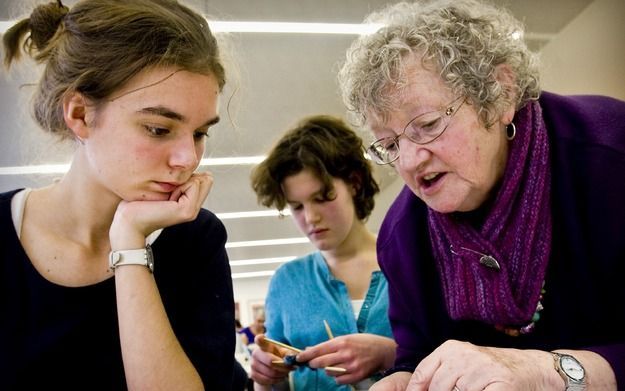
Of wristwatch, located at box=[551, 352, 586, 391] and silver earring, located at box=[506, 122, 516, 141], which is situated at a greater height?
silver earring, located at box=[506, 122, 516, 141]

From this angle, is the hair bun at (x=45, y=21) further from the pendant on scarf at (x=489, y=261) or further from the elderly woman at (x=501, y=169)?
the pendant on scarf at (x=489, y=261)

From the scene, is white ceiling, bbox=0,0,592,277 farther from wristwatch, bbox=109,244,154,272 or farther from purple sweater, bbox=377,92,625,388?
purple sweater, bbox=377,92,625,388

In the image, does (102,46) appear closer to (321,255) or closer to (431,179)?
(431,179)

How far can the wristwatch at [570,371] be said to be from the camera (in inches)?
30.6

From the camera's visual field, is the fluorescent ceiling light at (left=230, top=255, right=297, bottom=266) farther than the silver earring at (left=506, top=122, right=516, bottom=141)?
Yes

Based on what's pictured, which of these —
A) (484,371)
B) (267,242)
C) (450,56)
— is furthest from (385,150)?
(267,242)

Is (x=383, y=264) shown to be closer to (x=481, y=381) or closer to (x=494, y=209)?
(x=494, y=209)

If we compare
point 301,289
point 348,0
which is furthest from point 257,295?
point 301,289

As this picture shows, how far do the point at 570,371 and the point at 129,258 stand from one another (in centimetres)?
80

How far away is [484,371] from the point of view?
730 mm

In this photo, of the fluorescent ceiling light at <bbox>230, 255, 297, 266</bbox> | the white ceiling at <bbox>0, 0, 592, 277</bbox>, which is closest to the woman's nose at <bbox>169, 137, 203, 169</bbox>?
the white ceiling at <bbox>0, 0, 592, 277</bbox>

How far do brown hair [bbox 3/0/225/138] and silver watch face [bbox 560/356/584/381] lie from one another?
837 millimetres

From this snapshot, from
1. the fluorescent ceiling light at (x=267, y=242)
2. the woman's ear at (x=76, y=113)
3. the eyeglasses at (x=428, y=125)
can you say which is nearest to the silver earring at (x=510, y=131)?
the eyeglasses at (x=428, y=125)

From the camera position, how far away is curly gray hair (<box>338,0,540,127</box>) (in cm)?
101
